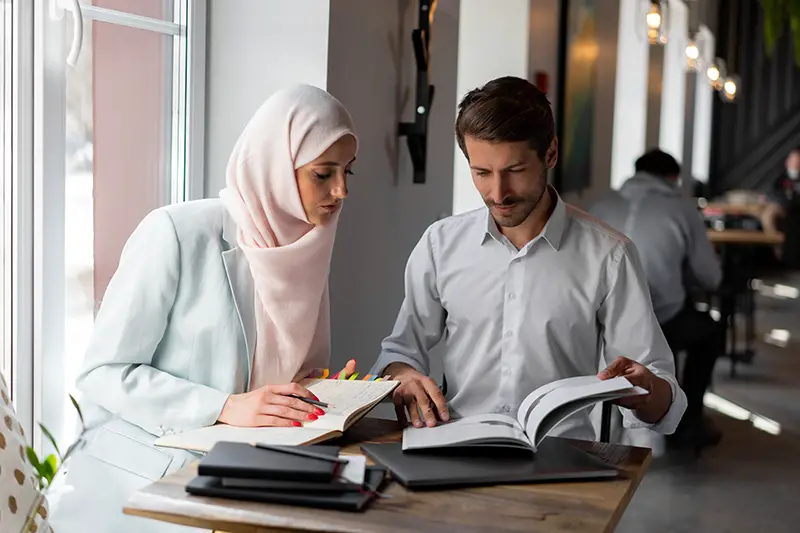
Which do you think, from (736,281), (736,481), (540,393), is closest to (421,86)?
(540,393)

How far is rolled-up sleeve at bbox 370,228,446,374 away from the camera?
226 cm

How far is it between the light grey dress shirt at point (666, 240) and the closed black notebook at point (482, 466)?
339 centimetres

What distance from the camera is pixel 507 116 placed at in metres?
2.00

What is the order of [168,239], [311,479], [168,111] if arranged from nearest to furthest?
[311,479] → [168,239] → [168,111]

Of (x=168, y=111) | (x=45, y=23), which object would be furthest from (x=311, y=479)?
(x=168, y=111)

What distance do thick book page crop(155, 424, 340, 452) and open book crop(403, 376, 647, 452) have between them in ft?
0.51

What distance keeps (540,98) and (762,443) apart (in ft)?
10.6

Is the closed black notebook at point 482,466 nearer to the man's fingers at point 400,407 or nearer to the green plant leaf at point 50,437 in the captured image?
the man's fingers at point 400,407

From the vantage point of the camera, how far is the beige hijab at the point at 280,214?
1.92 meters

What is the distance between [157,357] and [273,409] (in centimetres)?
34

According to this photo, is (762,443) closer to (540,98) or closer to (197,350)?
(540,98)

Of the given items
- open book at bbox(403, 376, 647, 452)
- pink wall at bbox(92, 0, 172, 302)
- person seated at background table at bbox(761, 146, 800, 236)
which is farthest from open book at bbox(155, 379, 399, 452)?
person seated at background table at bbox(761, 146, 800, 236)

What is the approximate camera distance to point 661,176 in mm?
5148

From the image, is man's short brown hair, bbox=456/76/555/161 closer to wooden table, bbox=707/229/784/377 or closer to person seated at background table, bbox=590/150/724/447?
person seated at background table, bbox=590/150/724/447
